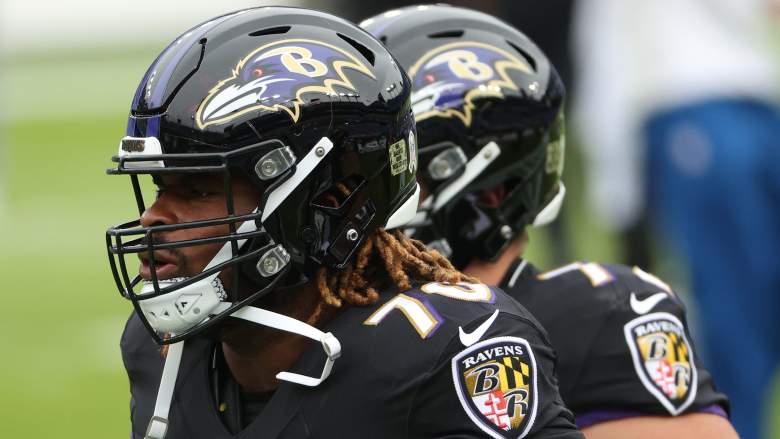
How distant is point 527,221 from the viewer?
11.6 ft

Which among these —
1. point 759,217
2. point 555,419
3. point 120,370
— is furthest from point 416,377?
point 120,370

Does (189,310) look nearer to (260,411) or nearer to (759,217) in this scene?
(260,411)

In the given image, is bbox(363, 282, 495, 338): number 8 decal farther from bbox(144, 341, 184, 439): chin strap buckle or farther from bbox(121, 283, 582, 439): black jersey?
bbox(144, 341, 184, 439): chin strap buckle

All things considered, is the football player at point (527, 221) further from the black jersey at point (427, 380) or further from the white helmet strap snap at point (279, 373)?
the white helmet strap snap at point (279, 373)

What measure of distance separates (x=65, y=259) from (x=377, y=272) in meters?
7.48

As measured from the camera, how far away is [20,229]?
1113 centimetres

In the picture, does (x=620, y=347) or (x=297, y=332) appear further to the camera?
(x=620, y=347)

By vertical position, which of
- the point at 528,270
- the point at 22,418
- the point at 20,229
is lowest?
the point at 20,229

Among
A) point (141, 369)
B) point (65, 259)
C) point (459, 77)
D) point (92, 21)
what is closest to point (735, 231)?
point (459, 77)

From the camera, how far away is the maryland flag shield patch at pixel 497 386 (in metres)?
2.62

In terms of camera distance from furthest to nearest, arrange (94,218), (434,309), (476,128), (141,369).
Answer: (94,218) → (476,128) → (141,369) → (434,309)

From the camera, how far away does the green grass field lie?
23.2 ft

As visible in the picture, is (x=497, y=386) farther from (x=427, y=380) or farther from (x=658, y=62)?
(x=658, y=62)

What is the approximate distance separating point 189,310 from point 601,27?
4.77 m
